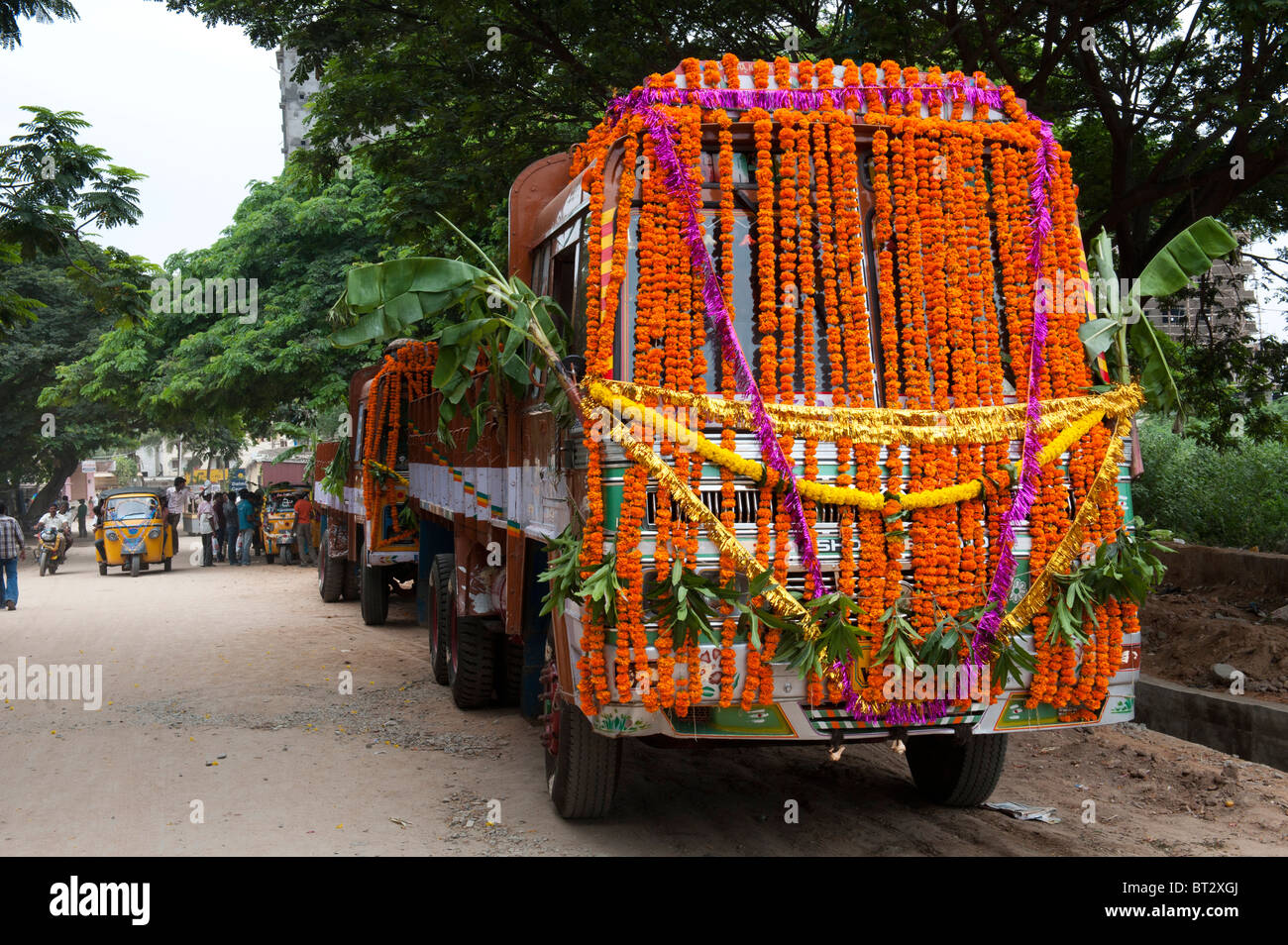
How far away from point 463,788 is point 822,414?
3.22m

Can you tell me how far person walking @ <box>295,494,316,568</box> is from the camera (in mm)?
21653

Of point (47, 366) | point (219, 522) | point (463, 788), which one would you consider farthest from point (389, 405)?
point (47, 366)

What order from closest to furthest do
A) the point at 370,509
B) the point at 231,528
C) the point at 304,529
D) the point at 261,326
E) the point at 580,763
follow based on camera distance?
the point at 580,763 < the point at 370,509 < the point at 261,326 < the point at 304,529 < the point at 231,528

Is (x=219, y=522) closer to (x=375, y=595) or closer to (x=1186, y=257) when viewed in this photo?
(x=375, y=595)

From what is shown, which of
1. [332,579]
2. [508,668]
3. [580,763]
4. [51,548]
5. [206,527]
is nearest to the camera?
[580,763]

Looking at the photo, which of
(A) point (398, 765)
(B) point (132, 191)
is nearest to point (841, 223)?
(A) point (398, 765)

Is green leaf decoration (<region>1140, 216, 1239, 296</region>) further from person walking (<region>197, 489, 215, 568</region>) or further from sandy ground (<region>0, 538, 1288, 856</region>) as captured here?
person walking (<region>197, 489, 215, 568</region>)

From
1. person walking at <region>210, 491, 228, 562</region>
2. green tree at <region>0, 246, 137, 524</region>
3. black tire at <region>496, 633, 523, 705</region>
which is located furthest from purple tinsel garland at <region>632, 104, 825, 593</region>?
green tree at <region>0, 246, 137, 524</region>

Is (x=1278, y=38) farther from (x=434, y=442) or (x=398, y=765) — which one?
(x=398, y=765)

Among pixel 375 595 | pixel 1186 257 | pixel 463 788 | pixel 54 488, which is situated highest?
pixel 1186 257

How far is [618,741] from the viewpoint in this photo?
529cm

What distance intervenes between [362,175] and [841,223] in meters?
19.3

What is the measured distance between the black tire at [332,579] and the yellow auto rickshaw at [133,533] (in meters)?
7.93

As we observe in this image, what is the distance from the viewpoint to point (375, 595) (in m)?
13.1
